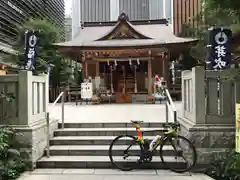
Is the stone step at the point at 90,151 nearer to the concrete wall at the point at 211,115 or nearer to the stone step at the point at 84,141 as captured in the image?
the stone step at the point at 84,141

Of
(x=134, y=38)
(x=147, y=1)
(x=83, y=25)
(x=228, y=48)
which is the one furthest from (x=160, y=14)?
(x=228, y=48)

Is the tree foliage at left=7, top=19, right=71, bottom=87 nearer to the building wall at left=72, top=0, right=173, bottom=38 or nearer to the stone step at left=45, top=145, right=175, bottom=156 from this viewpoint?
the stone step at left=45, top=145, right=175, bottom=156

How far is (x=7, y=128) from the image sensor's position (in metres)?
5.77

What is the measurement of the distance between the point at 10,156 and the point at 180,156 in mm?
3488

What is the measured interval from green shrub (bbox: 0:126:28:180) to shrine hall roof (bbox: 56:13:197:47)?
11.9 meters

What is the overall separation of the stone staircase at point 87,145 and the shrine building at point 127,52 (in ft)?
32.7

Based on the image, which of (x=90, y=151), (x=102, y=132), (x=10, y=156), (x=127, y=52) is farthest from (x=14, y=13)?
(x=10, y=156)

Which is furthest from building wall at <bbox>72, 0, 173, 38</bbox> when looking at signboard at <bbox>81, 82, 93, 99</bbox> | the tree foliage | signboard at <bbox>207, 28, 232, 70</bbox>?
signboard at <bbox>207, 28, 232, 70</bbox>

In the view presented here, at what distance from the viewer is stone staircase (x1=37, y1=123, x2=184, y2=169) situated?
6.18 metres

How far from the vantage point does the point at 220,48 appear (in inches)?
288

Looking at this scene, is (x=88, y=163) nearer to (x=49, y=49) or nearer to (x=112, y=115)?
(x=112, y=115)

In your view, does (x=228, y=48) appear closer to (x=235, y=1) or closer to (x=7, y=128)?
(x=235, y=1)

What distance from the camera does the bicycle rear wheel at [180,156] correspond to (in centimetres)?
588

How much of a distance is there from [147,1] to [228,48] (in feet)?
154
